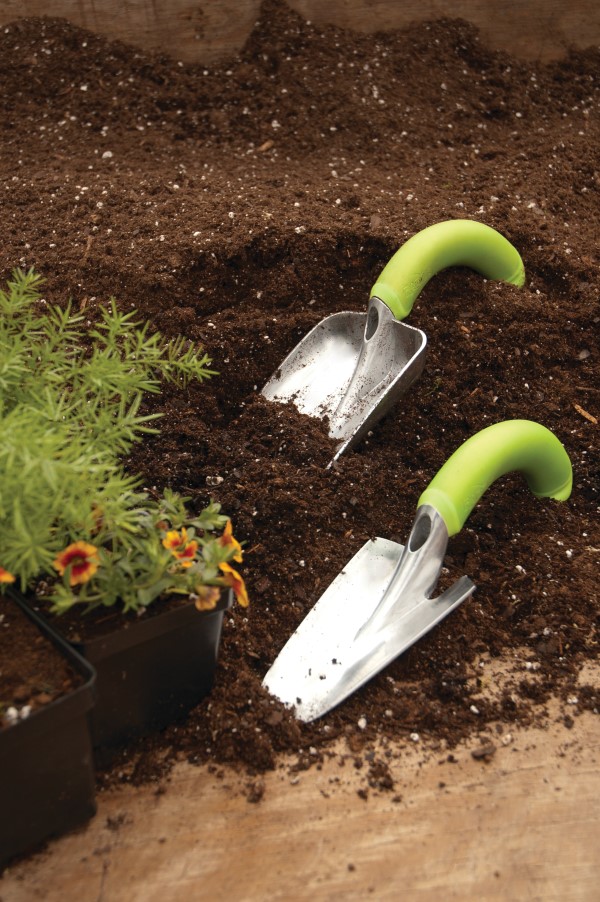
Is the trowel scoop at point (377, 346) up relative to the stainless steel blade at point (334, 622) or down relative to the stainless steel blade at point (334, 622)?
up

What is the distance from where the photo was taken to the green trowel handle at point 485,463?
4.62 ft

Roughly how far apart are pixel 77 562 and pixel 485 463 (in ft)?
2.35

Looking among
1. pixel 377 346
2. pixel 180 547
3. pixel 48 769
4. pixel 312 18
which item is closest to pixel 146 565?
pixel 180 547

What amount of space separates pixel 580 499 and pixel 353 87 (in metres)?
1.59

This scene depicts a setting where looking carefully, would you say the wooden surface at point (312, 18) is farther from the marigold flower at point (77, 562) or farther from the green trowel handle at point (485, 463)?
the marigold flower at point (77, 562)

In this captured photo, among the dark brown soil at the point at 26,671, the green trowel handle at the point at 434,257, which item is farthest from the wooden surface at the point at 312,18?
the dark brown soil at the point at 26,671

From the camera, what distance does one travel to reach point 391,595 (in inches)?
54.9

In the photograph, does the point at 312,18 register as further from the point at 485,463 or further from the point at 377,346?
the point at 485,463

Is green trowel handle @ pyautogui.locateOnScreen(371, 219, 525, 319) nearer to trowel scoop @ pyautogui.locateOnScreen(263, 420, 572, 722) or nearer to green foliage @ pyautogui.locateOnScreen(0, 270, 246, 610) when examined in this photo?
trowel scoop @ pyautogui.locateOnScreen(263, 420, 572, 722)

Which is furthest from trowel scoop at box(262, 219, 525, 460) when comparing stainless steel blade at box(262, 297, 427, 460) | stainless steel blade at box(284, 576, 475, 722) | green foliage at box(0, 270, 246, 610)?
green foliage at box(0, 270, 246, 610)

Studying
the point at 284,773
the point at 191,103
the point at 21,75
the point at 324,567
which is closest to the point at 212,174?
the point at 191,103

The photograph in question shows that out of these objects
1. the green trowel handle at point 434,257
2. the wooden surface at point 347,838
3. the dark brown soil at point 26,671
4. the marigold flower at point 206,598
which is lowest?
the wooden surface at point 347,838

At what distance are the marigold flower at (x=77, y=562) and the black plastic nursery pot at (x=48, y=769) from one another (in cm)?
9

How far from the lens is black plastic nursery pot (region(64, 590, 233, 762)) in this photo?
1.12 m
